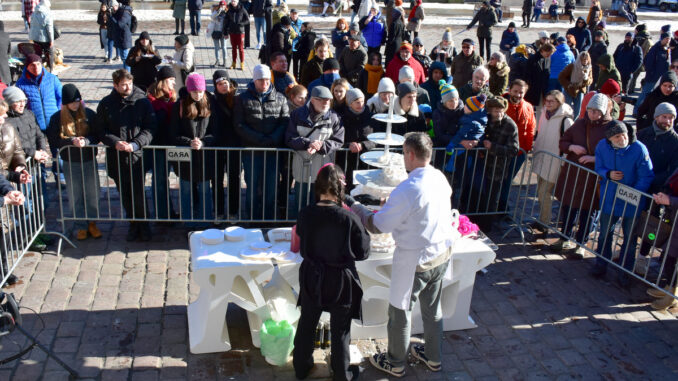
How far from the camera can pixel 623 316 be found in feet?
20.7

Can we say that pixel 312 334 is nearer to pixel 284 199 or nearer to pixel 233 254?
pixel 233 254

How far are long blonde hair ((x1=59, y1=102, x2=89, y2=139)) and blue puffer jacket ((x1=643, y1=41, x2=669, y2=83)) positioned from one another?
38.6 ft

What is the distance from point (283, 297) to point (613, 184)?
12.3 ft

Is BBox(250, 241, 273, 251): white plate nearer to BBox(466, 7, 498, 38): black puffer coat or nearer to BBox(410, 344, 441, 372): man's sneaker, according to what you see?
BBox(410, 344, 441, 372): man's sneaker

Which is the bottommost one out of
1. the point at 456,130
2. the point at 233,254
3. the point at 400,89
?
the point at 233,254

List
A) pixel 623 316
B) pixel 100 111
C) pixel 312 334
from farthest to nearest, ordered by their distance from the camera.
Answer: pixel 100 111 → pixel 623 316 → pixel 312 334

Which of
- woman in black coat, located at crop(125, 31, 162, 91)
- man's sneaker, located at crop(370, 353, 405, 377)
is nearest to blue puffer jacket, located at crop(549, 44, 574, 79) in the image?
woman in black coat, located at crop(125, 31, 162, 91)

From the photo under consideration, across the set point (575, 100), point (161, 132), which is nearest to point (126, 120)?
point (161, 132)

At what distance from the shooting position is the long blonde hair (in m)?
6.89

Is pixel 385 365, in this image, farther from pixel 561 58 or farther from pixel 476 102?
pixel 561 58

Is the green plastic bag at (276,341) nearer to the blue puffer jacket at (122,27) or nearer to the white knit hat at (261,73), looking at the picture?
the white knit hat at (261,73)

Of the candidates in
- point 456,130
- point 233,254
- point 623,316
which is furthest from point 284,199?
point 623,316

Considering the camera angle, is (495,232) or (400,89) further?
(495,232)

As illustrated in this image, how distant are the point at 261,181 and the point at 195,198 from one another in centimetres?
82
